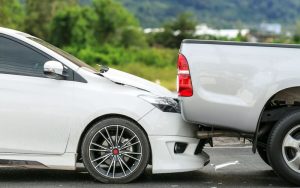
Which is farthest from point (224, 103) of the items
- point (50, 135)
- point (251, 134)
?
point (50, 135)

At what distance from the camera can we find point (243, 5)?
157750mm

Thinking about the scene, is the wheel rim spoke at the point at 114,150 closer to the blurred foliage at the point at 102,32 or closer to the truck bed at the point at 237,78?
the truck bed at the point at 237,78

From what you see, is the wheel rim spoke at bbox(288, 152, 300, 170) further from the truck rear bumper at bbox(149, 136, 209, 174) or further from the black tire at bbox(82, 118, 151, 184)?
the black tire at bbox(82, 118, 151, 184)

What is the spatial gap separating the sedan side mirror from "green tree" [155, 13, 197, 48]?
90.8 m

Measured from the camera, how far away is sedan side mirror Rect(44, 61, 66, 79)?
6895 millimetres

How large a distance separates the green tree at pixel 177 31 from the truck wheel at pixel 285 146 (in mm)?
90997

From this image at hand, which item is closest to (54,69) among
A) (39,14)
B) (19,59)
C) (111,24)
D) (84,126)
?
(19,59)

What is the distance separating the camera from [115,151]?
6980mm

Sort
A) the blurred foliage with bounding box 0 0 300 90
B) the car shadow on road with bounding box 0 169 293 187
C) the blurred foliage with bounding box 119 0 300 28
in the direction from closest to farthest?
the car shadow on road with bounding box 0 169 293 187
the blurred foliage with bounding box 0 0 300 90
the blurred foliage with bounding box 119 0 300 28

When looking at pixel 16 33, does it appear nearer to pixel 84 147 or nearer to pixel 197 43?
pixel 84 147

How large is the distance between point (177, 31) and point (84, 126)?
94754mm

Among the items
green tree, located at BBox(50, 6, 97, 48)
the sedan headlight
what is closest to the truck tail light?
the sedan headlight

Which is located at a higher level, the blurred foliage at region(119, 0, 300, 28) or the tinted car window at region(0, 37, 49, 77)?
the blurred foliage at region(119, 0, 300, 28)

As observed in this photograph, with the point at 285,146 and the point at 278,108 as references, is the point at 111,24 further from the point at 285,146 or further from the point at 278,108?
the point at 285,146
